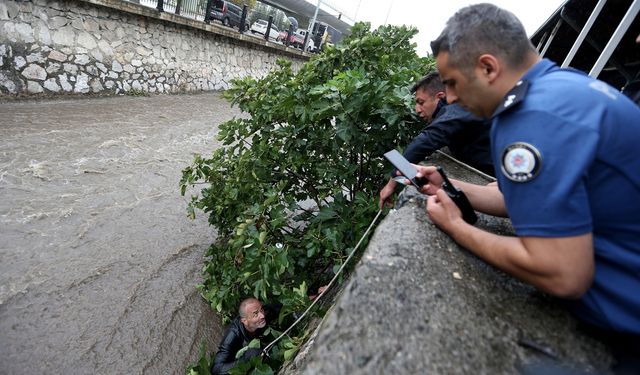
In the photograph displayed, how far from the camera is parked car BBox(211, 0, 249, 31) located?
1450cm

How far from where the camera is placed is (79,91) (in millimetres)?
7875

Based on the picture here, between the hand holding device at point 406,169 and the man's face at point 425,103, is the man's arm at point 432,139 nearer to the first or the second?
the man's face at point 425,103

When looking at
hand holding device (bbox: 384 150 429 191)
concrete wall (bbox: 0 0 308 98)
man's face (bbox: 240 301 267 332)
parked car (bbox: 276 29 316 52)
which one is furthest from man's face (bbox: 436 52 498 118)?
parked car (bbox: 276 29 316 52)

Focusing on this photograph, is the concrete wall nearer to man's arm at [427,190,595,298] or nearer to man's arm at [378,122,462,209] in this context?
man's arm at [378,122,462,209]

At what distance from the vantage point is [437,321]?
1.04 meters

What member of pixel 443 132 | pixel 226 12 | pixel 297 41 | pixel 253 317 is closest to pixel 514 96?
pixel 443 132

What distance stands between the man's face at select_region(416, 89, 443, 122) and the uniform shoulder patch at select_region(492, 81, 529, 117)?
1.58 metres

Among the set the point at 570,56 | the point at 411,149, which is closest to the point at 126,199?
the point at 411,149

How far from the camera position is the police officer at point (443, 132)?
7.79 feet

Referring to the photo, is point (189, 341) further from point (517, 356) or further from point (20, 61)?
point (20, 61)

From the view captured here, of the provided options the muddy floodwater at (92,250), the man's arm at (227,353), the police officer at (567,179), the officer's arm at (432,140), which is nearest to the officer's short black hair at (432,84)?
the officer's arm at (432,140)

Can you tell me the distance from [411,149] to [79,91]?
823 centimetres

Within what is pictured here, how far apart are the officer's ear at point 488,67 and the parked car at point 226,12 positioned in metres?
14.8

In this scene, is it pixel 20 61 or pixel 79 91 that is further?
pixel 79 91
